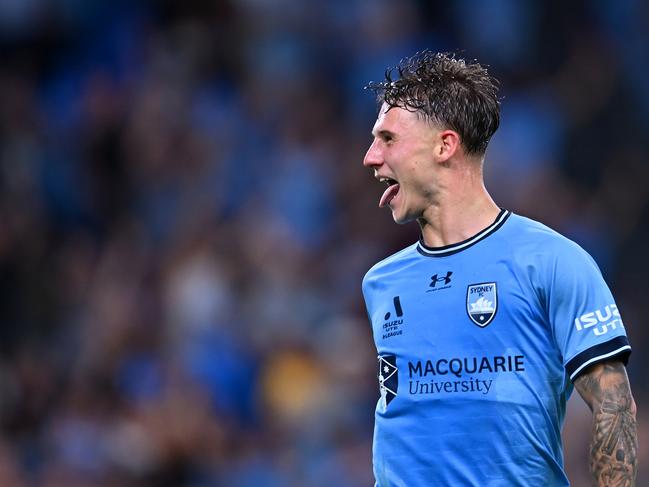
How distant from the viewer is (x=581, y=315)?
3.91 m

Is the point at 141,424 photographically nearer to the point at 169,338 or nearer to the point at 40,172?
the point at 169,338

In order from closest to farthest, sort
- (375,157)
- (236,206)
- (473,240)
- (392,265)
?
1. (473,240)
2. (375,157)
3. (392,265)
4. (236,206)

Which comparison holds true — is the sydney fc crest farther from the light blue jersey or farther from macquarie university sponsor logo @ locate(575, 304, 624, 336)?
macquarie university sponsor logo @ locate(575, 304, 624, 336)

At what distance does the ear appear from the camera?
4418 millimetres

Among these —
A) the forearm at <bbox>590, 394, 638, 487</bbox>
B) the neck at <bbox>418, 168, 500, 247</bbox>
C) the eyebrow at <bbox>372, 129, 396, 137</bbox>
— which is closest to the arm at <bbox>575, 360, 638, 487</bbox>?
the forearm at <bbox>590, 394, 638, 487</bbox>

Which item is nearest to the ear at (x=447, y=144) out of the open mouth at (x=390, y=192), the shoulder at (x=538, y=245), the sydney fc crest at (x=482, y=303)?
the open mouth at (x=390, y=192)

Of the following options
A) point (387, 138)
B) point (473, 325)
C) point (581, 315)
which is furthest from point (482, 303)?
point (387, 138)

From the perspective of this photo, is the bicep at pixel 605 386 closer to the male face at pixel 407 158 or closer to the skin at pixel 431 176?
the skin at pixel 431 176

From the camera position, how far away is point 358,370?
912 centimetres

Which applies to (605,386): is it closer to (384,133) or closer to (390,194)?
(390,194)

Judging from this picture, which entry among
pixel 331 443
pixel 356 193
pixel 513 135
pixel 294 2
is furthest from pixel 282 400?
pixel 294 2

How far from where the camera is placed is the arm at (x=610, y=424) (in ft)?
12.7

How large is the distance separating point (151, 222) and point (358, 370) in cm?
260

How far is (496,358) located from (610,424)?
17.0 inches
